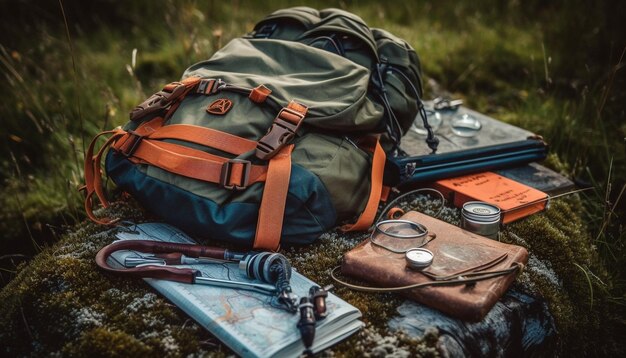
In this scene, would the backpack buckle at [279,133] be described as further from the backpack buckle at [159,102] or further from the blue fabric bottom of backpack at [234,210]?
the backpack buckle at [159,102]

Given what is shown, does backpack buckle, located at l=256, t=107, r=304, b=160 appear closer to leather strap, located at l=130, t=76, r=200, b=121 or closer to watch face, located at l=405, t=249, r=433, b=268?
leather strap, located at l=130, t=76, r=200, b=121

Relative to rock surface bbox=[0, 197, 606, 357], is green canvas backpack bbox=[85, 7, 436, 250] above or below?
above

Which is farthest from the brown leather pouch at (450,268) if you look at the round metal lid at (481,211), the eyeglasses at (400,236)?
the round metal lid at (481,211)

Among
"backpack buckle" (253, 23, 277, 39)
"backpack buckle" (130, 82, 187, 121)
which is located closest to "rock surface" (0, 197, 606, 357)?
"backpack buckle" (130, 82, 187, 121)

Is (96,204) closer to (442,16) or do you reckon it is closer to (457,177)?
(457,177)

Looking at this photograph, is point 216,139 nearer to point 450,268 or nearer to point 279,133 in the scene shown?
point 279,133

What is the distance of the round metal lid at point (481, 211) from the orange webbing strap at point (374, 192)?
1.54ft

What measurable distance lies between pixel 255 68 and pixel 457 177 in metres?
1.42

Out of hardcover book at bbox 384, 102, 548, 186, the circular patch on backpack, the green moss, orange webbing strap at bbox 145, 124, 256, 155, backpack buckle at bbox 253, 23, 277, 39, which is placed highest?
backpack buckle at bbox 253, 23, 277, 39

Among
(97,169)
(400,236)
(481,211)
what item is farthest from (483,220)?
(97,169)

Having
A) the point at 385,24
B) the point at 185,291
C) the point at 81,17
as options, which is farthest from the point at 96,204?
the point at 81,17

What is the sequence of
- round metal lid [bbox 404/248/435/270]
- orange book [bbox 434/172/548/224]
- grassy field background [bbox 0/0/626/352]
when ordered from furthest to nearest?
grassy field background [bbox 0/0/626/352] < orange book [bbox 434/172/548/224] < round metal lid [bbox 404/248/435/270]

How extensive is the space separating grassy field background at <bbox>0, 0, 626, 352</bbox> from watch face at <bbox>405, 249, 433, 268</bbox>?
1348 mm

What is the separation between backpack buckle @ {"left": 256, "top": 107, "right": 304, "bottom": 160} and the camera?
2590 millimetres
